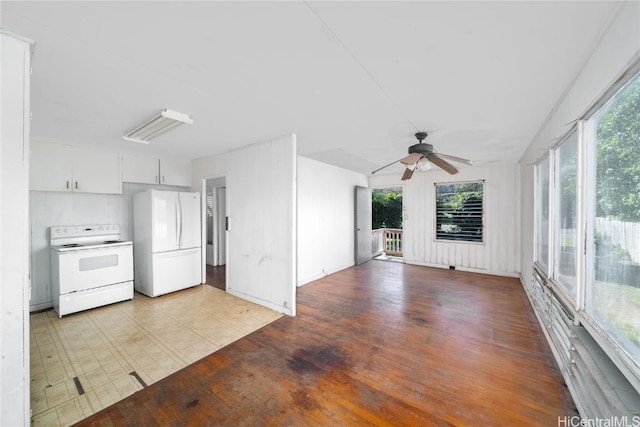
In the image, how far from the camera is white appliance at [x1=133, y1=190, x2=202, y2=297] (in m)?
3.77

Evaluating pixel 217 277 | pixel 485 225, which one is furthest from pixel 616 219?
pixel 217 277

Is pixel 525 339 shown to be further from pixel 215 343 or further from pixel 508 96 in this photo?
pixel 215 343

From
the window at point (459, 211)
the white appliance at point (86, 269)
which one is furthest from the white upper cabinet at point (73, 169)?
the window at point (459, 211)

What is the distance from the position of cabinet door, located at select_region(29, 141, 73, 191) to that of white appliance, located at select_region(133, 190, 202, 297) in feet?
2.84

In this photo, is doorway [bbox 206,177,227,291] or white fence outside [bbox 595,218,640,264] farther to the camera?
doorway [bbox 206,177,227,291]

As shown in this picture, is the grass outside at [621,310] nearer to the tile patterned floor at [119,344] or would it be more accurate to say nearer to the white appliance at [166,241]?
the tile patterned floor at [119,344]

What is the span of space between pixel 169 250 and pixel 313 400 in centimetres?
330

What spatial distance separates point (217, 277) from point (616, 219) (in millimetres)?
5335

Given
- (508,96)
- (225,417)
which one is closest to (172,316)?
(225,417)

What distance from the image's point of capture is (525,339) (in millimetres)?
2525

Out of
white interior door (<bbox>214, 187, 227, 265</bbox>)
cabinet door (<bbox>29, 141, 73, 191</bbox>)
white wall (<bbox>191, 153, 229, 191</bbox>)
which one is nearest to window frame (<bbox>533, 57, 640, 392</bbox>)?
white wall (<bbox>191, 153, 229, 191</bbox>)

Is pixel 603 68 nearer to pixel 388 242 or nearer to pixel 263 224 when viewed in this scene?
pixel 263 224

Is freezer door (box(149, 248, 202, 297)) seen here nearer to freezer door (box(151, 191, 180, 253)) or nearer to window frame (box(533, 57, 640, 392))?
freezer door (box(151, 191, 180, 253))

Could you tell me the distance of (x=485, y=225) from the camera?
526 cm
